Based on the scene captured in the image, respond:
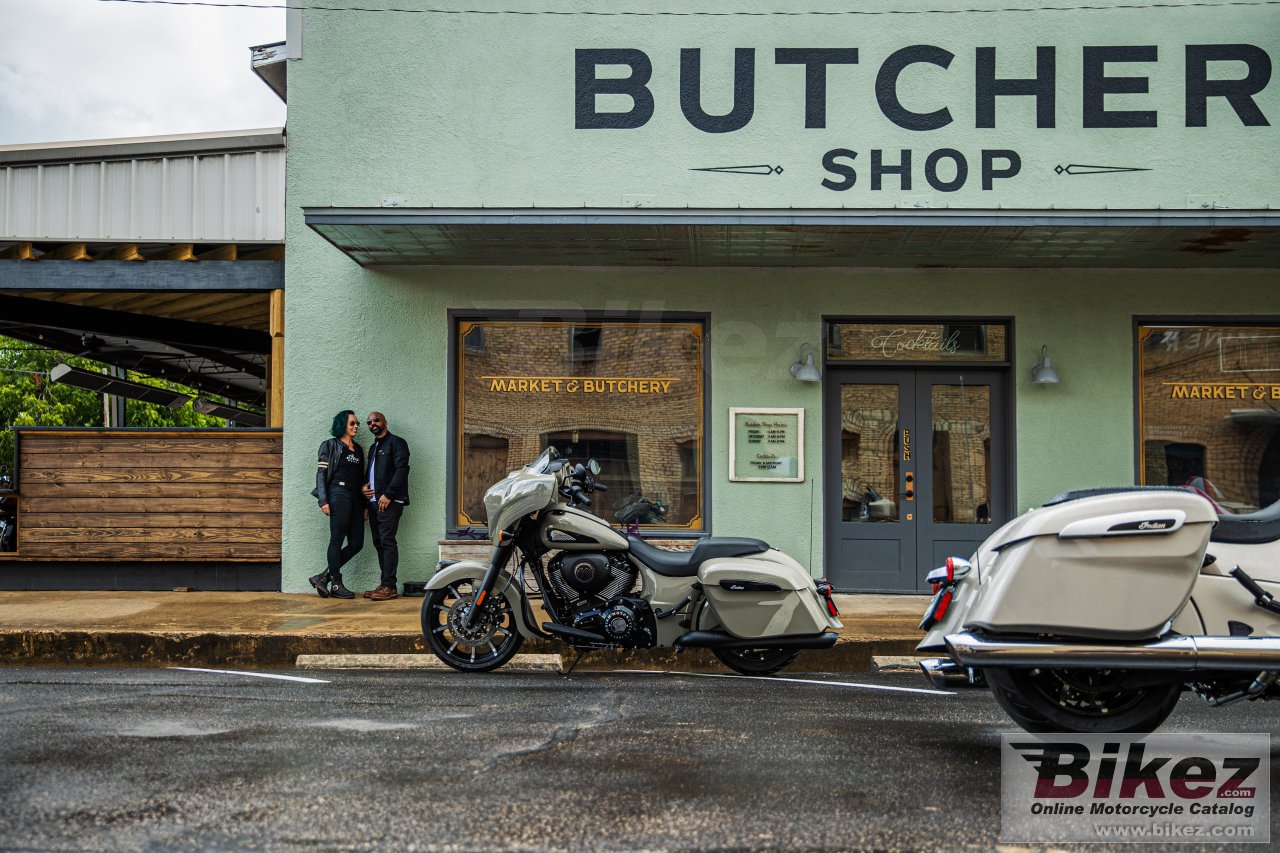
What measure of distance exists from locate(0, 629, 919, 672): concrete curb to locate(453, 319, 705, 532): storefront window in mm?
3215

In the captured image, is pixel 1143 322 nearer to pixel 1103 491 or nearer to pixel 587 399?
pixel 587 399

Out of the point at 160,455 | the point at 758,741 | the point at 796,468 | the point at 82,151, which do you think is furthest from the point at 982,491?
the point at 82,151

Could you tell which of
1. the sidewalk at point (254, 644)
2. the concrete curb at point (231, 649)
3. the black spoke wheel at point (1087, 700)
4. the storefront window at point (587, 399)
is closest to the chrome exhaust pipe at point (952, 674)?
the black spoke wheel at point (1087, 700)

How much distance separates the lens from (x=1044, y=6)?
11.3 metres

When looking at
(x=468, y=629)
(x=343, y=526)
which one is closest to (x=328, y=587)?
(x=343, y=526)

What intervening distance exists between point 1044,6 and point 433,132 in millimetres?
6001

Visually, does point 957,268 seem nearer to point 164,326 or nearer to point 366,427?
point 366,427

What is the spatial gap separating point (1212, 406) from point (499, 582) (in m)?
7.75

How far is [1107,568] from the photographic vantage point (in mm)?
4648

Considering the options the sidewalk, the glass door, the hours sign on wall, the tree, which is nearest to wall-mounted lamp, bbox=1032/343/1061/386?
the glass door

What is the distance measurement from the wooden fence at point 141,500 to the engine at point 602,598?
5.37 m

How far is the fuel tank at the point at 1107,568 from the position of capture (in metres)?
4.61

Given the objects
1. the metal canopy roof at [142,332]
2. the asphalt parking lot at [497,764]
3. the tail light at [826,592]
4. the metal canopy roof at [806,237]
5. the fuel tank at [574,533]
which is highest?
the metal canopy roof at [806,237]

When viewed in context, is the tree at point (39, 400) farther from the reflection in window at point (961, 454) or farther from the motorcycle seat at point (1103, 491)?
the motorcycle seat at point (1103, 491)
